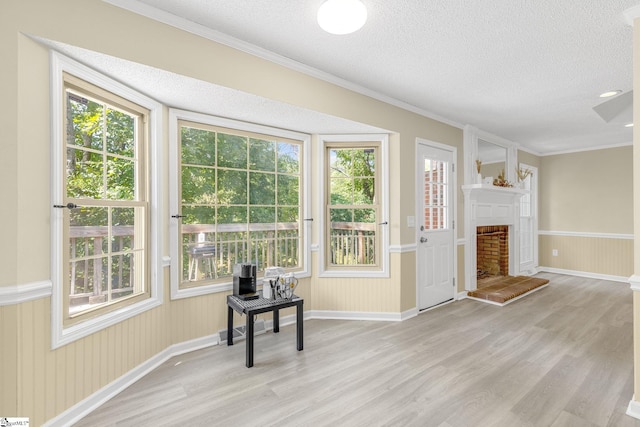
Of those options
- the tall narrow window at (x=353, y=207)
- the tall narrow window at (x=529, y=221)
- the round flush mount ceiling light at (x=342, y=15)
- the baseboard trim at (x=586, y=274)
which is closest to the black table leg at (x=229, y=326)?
the tall narrow window at (x=353, y=207)

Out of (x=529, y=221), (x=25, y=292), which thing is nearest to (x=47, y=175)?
(x=25, y=292)

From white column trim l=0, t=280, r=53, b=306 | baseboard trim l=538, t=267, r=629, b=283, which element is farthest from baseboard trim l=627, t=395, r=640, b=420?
baseboard trim l=538, t=267, r=629, b=283

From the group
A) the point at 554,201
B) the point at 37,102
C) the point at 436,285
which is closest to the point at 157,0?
the point at 37,102

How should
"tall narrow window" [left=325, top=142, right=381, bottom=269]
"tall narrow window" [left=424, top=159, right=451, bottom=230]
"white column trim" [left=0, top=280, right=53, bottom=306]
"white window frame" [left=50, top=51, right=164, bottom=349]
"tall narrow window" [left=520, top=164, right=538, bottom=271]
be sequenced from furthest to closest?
"tall narrow window" [left=520, top=164, right=538, bottom=271] → "tall narrow window" [left=424, top=159, right=451, bottom=230] → "tall narrow window" [left=325, top=142, right=381, bottom=269] → "white window frame" [left=50, top=51, right=164, bottom=349] → "white column trim" [left=0, top=280, right=53, bottom=306]

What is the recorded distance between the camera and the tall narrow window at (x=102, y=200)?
1909mm

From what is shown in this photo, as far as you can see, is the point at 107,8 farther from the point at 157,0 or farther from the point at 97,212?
the point at 97,212

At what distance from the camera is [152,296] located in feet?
7.97

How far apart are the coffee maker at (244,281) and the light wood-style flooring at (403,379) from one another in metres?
0.48

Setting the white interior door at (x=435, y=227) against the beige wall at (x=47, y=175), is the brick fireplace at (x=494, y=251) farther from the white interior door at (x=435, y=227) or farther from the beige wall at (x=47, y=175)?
the beige wall at (x=47, y=175)

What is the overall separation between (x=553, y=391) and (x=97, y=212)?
132 inches

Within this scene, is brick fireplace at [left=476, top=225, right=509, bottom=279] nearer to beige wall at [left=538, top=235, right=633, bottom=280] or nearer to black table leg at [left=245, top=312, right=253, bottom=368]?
beige wall at [left=538, top=235, right=633, bottom=280]

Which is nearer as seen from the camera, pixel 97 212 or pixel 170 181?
pixel 97 212

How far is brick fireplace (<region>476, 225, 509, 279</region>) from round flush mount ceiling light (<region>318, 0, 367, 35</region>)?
14.9ft

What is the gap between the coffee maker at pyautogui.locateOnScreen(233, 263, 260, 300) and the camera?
108 inches
